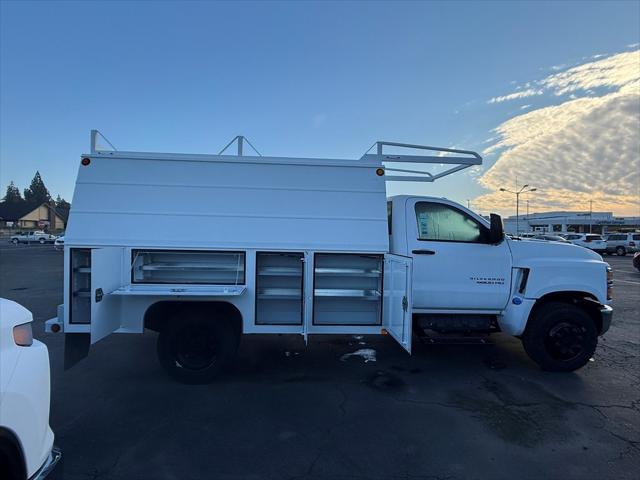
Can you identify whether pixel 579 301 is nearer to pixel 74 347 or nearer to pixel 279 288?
pixel 279 288

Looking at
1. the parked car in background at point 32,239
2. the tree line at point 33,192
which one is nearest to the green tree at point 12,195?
the tree line at point 33,192

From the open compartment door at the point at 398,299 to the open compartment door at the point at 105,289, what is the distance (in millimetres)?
3230

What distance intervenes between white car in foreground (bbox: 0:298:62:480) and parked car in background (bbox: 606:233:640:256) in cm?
4209

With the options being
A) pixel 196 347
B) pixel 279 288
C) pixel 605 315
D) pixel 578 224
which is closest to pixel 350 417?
pixel 279 288

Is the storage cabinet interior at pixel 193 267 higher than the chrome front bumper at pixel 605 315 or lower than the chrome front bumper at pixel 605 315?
higher

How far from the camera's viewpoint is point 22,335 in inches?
84.8

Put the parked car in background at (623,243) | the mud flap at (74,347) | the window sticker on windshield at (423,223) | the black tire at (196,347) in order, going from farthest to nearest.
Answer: the parked car in background at (623,243), the window sticker on windshield at (423,223), the black tire at (196,347), the mud flap at (74,347)

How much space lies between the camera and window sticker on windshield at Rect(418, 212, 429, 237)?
5473 millimetres

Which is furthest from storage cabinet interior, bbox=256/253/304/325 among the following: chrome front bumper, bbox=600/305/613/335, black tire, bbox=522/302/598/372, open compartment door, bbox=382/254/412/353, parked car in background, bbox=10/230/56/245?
parked car in background, bbox=10/230/56/245

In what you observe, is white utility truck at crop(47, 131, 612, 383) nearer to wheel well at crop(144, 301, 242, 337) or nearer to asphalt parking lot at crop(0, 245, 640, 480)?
wheel well at crop(144, 301, 242, 337)

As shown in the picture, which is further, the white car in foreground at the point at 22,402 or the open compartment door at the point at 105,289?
the open compartment door at the point at 105,289

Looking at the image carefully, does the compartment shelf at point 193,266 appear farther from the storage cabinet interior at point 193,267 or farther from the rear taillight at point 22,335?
the rear taillight at point 22,335

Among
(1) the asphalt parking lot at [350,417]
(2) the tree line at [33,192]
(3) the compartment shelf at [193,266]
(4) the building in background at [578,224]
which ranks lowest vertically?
(1) the asphalt parking lot at [350,417]

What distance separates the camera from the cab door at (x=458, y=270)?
531 cm
